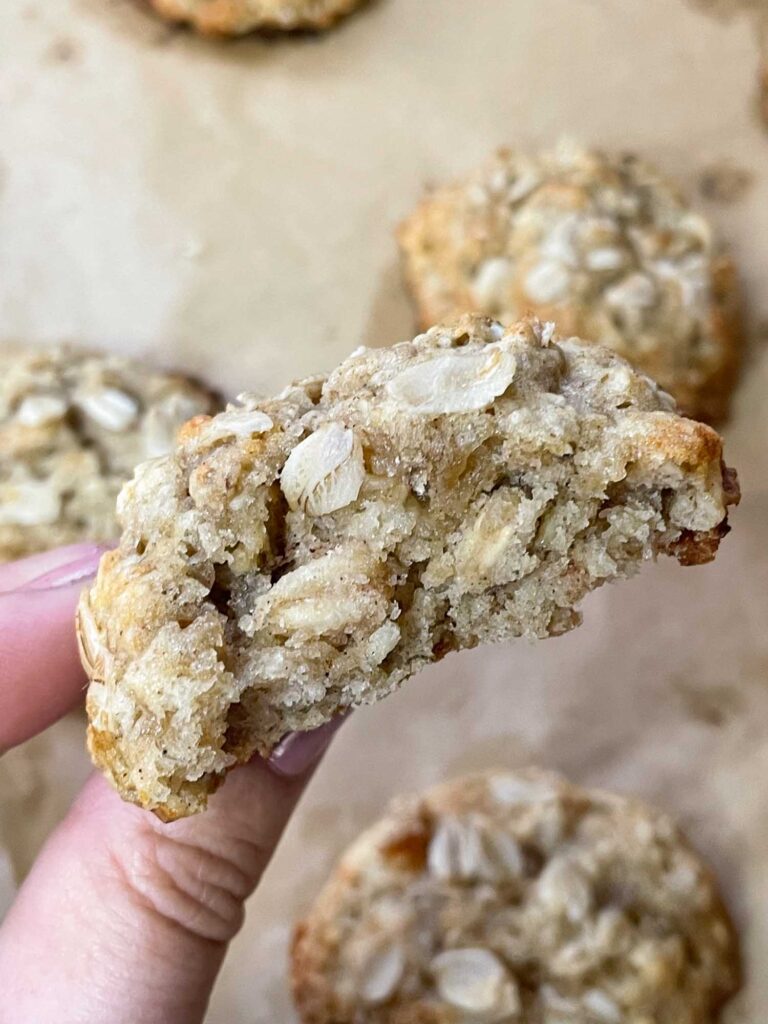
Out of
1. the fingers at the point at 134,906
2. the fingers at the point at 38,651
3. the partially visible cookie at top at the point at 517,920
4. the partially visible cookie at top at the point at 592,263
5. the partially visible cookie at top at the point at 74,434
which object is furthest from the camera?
the partially visible cookie at top at the point at 592,263

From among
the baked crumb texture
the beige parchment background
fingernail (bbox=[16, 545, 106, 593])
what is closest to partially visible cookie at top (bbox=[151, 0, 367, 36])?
the beige parchment background

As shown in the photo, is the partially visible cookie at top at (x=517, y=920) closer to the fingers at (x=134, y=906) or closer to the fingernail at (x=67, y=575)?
the fingers at (x=134, y=906)

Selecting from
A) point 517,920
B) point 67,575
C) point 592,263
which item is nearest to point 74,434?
point 67,575

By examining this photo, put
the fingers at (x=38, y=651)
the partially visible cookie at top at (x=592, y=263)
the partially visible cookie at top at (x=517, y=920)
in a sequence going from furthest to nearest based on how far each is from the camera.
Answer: the partially visible cookie at top at (x=592, y=263)
the partially visible cookie at top at (x=517, y=920)
the fingers at (x=38, y=651)

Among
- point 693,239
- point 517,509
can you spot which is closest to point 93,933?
point 517,509

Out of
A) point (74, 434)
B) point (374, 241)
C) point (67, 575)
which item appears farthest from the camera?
point (374, 241)

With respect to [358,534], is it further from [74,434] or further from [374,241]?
[374,241]

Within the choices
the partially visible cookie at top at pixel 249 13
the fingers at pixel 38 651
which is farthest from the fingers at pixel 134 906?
the partially visible cookie at top at pixel 249 13

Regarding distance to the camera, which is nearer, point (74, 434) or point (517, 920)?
point (517, 920)
